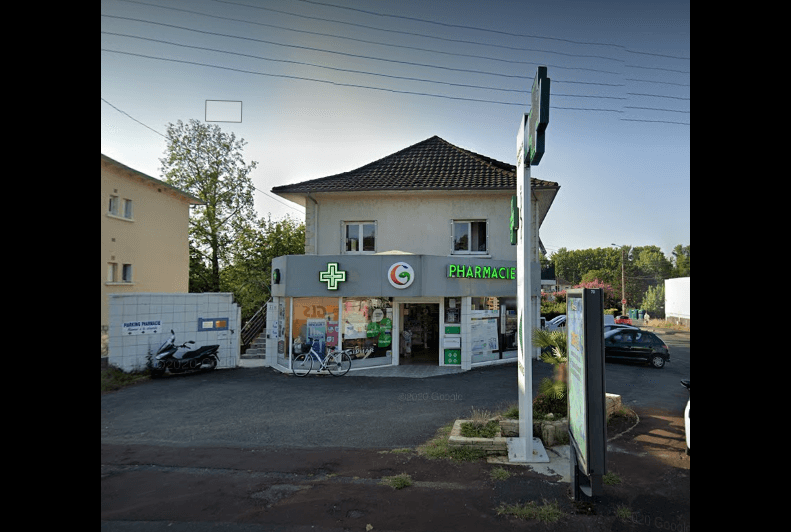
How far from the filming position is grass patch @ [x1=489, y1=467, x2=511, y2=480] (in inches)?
188

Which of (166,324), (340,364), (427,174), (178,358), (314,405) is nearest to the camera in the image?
(314,405)

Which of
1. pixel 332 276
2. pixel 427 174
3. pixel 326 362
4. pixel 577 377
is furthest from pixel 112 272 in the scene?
pixel 577 377

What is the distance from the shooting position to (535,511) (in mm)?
3898

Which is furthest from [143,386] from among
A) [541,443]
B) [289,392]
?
[541,443]

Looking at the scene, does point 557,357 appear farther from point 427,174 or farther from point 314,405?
point 427,174

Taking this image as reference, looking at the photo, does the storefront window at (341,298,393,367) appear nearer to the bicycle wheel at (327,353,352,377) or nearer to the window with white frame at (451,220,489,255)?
the bicycle wheel at (327,353,352,377)

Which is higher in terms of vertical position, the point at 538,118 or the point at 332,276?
the point at 538,118

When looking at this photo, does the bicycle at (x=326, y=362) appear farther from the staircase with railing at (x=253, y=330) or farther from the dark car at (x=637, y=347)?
the dark car at (x=637, y=347)

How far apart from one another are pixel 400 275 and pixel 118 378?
8.48m

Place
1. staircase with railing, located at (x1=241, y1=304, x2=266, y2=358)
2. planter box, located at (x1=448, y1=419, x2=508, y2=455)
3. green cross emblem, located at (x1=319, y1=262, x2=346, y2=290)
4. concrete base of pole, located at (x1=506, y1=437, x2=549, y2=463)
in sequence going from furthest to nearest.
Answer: staircase with railing, located at (x1=241, y1=304, x2=266, y2=358) < green cross emblem, located at (x1=319, y1=262, x2=346, y2=290) < planter box, located at (x1=448, y1=419, x2=508, y2=455) < concrete base of pole, located at (x1=506, y1=437, x2=549, y2=463)

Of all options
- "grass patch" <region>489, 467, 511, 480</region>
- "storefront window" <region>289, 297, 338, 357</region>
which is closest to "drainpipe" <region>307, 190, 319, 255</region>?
"storefront window" <region>289, 297, 338, 357</region>

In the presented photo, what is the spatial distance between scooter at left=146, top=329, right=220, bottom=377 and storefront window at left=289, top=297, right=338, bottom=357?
8.75 feet
